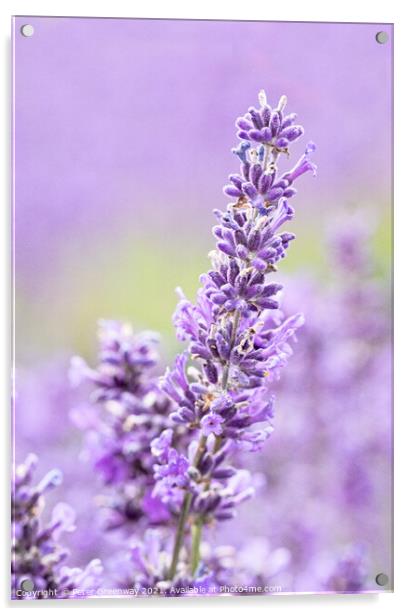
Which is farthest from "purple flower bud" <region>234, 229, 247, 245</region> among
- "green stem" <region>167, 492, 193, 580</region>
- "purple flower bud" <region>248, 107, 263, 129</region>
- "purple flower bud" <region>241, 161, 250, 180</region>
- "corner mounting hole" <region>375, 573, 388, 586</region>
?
"corner mounting hole" <region>375, 573, 388, 586</region>

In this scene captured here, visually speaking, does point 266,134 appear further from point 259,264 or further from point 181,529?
point 181,529

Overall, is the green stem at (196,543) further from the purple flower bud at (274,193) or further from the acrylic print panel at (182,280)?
the purple flower bud at (274,193)

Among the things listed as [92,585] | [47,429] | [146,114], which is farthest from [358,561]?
[146,114]

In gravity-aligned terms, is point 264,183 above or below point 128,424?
above

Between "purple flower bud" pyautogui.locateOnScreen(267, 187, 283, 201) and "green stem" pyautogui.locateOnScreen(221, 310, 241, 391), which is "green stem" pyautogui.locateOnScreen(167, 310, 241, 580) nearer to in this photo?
"green stem" pyautogui.locateOnScreen(221, 310, 241, 391)

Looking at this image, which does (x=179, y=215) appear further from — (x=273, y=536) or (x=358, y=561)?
(x=358, y=561)
